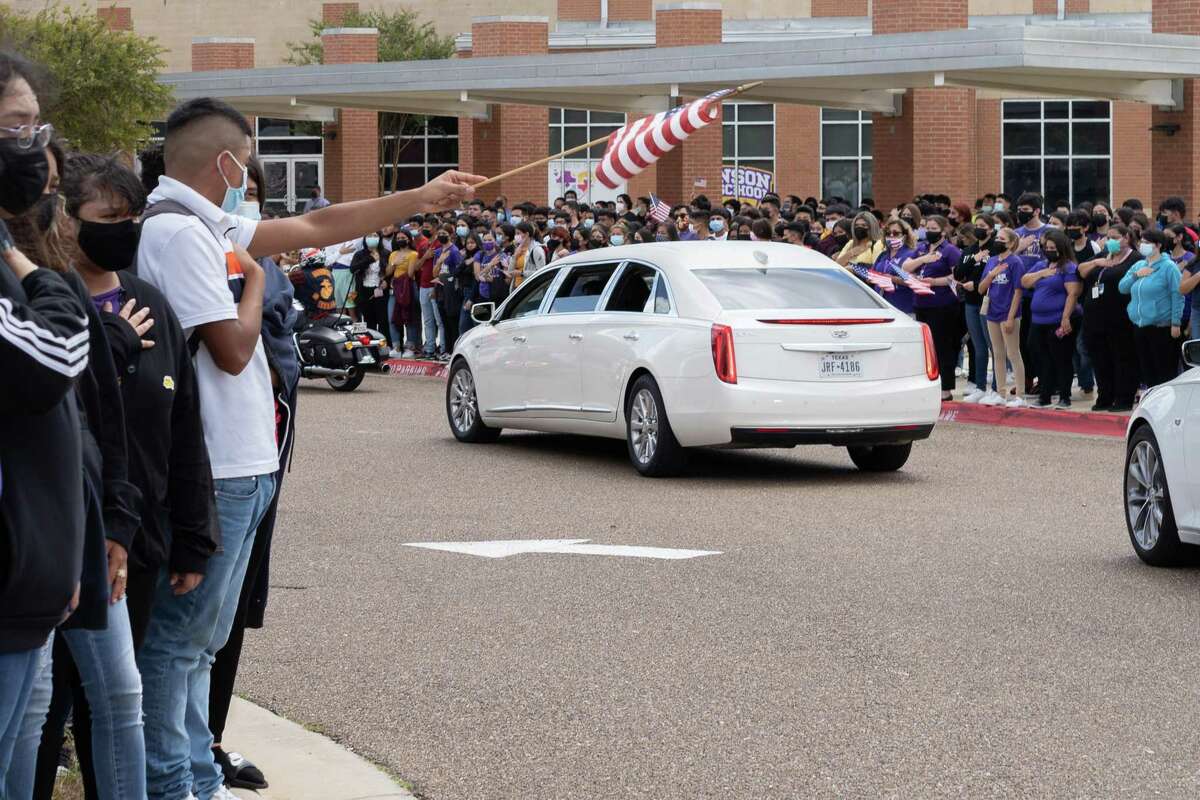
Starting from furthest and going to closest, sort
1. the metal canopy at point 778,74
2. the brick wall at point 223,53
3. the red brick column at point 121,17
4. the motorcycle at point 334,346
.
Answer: the red brick column at point 121,17
the brick wall at point 223,53
the metal canopy at point 778,74
the motorcycle at point 334,346

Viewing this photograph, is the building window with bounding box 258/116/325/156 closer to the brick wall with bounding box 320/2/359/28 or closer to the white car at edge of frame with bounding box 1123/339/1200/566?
the brick wall with bounding box 320/2/359/28

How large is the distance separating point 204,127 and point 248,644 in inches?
136

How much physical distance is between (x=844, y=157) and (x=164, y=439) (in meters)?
48.3

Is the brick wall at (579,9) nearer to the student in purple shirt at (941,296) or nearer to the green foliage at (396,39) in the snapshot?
the green foliage at (396,39)

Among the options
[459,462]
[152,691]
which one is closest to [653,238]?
[459,462]

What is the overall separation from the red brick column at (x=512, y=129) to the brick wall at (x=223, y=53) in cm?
1080

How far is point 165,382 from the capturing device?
15.4 feet

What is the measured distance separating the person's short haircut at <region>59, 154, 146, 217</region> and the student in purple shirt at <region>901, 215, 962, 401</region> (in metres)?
16.2

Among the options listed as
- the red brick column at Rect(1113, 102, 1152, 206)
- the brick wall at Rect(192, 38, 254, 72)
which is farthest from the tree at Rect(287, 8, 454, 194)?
the red brick column at Rect(1113, 102, 1152, 206)

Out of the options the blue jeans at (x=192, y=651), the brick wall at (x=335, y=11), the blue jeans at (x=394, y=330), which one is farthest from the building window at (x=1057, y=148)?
the blue jeans at (x=192, y=651)

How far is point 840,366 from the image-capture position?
45.4 feet

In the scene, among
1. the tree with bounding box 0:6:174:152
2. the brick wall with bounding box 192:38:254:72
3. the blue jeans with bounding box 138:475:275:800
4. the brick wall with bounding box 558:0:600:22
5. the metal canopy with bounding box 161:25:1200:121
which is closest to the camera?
the blue jeans with bounding box 138:475:275:800

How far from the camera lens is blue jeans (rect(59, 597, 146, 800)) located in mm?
4359

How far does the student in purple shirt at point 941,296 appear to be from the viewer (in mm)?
20422
